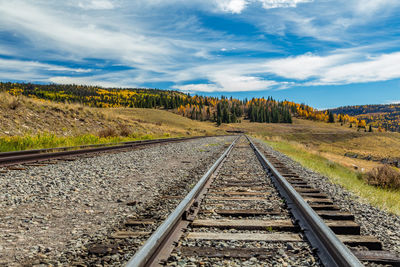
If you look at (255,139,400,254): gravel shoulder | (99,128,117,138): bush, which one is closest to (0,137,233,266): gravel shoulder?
(255,139,400,254): gravel shoulder

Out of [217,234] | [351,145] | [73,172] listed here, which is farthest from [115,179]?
[351,145]

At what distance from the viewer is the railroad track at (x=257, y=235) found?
2.42 meters

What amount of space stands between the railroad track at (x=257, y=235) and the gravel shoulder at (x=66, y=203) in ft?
2.20

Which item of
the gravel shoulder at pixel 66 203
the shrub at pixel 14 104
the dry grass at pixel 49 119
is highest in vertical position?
the shrub at pixel 14 104

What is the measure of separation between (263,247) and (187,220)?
1.09m

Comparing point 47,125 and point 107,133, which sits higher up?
point 47,125

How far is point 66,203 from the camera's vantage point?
15.6ft

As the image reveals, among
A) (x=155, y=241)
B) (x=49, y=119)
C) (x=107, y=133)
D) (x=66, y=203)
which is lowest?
(x=66, y=203)

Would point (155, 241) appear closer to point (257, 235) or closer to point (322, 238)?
point (257, 235)

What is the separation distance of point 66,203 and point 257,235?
351 centimetres

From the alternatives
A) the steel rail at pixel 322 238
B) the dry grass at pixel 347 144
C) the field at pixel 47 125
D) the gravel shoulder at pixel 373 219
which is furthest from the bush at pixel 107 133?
the steel rail at pixel 322 238

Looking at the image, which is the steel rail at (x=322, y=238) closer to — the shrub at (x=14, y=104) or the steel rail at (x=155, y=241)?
the steel rail at (x=155, y=241)

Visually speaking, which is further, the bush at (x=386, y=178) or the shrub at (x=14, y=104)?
the shrub at (x=14, y=104)

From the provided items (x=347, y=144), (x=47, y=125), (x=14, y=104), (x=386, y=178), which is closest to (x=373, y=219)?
(x=386, y=178)
